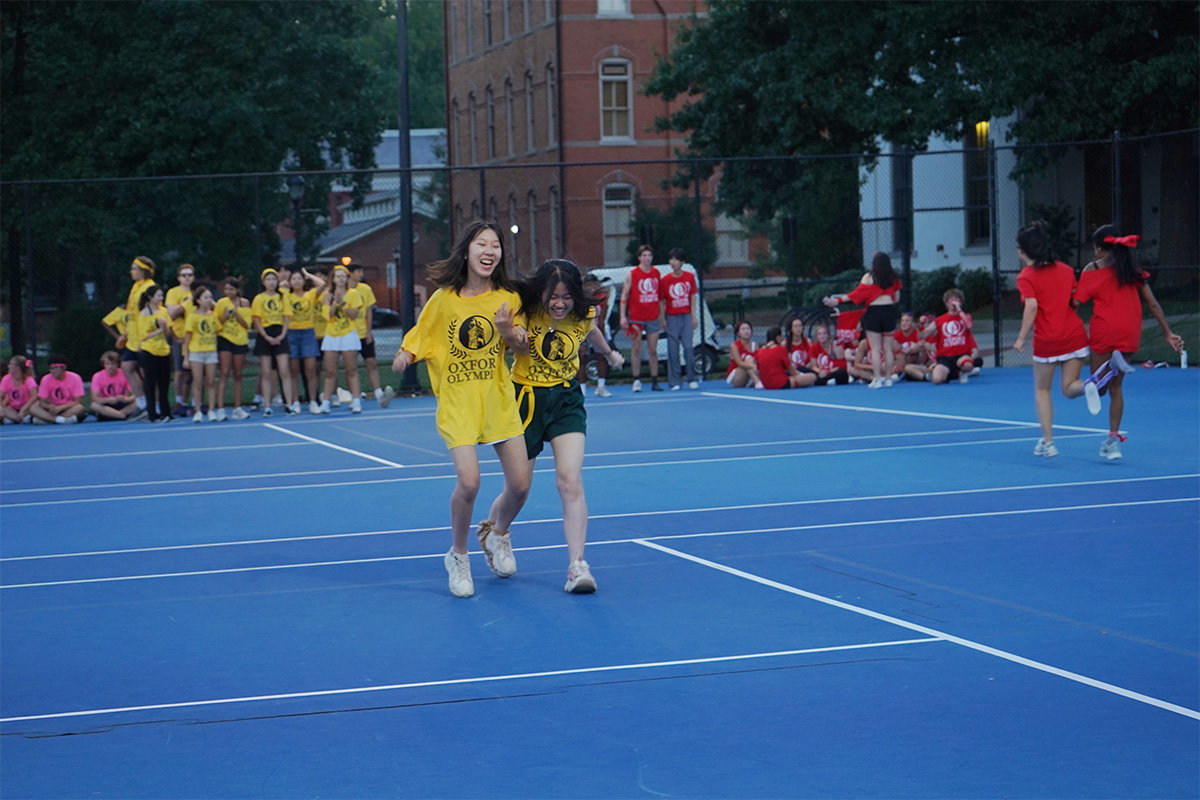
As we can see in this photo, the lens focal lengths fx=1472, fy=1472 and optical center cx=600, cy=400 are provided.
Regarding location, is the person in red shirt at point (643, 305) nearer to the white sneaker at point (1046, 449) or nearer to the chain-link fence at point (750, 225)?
the chain-link fence at point (750, 225)

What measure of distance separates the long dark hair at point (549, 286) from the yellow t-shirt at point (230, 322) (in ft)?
41.6

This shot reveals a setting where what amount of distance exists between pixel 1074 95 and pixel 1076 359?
18.5 m

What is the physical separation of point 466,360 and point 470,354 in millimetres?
37

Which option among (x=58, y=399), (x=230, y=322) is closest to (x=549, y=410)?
(x=230, y=322)

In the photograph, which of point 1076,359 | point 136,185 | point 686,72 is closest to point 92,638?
point 1076,359

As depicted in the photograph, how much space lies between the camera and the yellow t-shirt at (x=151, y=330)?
762 inches

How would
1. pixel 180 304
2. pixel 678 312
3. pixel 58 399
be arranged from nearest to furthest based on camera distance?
pixel 180 304 → pixel 58 399 → pixel 678 312

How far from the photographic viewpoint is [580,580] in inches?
299

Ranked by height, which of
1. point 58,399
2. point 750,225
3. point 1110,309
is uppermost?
point 750,225

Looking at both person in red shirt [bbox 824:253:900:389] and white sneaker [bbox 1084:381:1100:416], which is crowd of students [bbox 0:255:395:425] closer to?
person in red shirt [bbox 824:253:900:389]

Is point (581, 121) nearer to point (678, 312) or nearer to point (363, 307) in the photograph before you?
point (678, 312)

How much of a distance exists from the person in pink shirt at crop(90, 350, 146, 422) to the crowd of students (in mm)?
14

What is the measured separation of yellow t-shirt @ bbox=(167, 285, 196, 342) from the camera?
19.2 meters

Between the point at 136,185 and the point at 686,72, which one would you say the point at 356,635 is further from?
the point at 686,72
